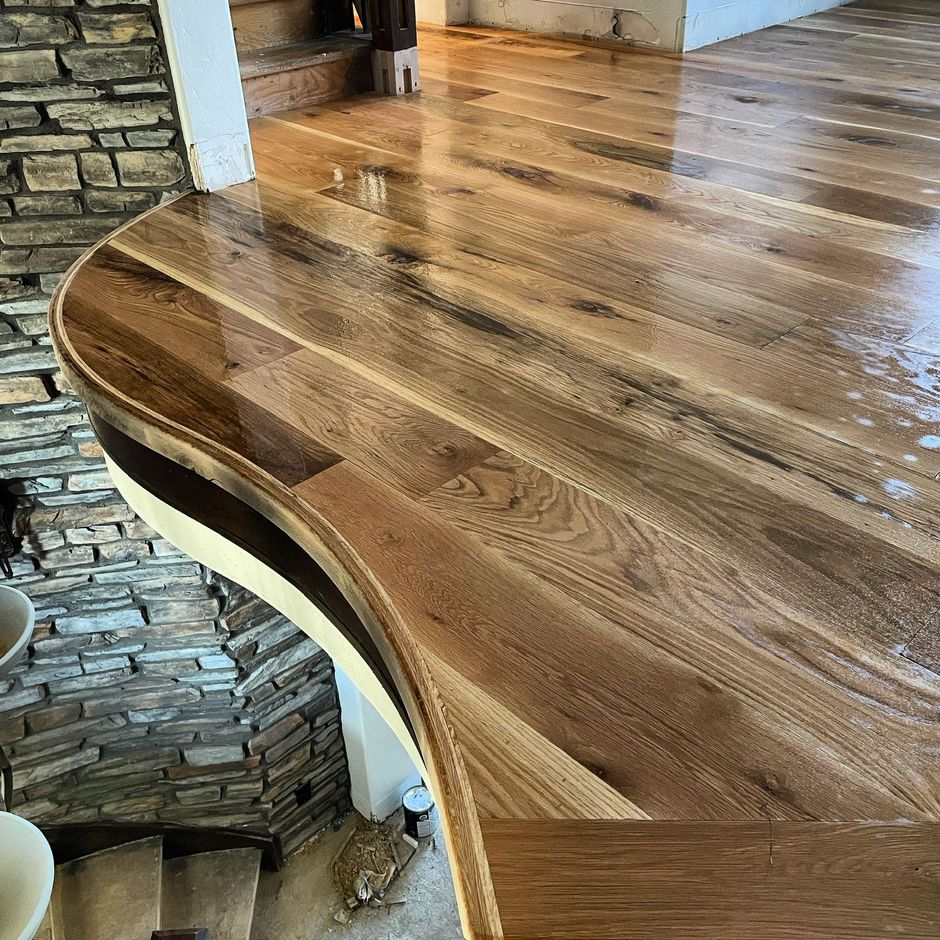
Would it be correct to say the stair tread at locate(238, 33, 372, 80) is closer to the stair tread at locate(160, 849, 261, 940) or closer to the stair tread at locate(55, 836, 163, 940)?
the stair tread at locate(55, 836, 163, 940)

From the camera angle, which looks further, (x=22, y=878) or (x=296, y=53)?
(x=296, y=53)

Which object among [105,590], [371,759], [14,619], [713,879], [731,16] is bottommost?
[371,759]

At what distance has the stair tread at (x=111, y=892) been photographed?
13.3 feet

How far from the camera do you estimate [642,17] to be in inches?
137

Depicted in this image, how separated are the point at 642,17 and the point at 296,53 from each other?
1540mm

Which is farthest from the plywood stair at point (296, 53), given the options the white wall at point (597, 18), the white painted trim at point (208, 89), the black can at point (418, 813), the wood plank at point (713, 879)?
the black can at point (418, 813)

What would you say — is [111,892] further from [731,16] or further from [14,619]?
[731,16]

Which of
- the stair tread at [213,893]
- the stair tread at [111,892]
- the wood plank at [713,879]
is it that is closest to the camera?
the wood plank at [713,879]

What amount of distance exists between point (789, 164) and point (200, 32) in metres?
1.52

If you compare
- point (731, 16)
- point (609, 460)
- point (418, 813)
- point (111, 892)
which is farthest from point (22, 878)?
point (731, 16)

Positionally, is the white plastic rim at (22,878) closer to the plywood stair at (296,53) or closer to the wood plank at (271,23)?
the plywood stair at (296,53)

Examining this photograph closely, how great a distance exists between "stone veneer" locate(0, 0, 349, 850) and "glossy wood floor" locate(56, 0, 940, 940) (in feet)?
1.43

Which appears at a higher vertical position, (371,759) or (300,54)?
(300,54)

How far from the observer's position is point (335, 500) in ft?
3.82
